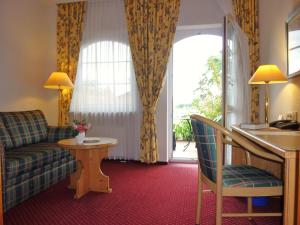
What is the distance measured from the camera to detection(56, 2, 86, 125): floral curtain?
183 inches

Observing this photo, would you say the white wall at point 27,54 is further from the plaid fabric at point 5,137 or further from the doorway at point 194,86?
the doorway at point 194,86

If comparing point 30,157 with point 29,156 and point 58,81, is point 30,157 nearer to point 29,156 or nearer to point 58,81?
point 29,156

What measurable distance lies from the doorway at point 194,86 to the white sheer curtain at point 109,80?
91 centimetres

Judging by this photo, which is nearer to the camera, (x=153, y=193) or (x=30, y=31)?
(x=153, y=193)

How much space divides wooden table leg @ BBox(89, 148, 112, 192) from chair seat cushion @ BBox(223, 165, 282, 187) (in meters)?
1.58

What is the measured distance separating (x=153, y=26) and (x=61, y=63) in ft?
5.78

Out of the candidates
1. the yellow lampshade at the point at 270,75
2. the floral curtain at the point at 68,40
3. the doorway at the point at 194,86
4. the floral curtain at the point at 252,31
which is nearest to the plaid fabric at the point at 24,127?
the floral curtain at the point at 68,40

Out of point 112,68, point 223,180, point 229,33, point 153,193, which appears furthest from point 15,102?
point 223,180

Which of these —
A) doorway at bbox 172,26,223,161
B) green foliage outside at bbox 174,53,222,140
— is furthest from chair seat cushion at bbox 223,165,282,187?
green foliage outside at bbox 174,53,222,140

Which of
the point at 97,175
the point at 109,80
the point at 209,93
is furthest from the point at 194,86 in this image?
the point at 97,175

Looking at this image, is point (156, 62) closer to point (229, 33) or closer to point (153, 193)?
point (229, 33)

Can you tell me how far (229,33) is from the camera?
3.11m

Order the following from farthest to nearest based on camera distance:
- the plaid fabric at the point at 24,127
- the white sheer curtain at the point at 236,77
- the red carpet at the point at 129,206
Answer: the plaid fabric at the point at 24,127, the white sheer curtain at the point at 236,77, the red carpet at the point at 129,206

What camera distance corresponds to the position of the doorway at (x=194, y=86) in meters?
5.15
